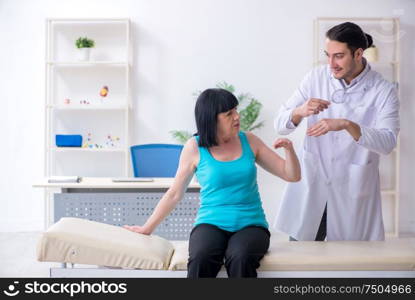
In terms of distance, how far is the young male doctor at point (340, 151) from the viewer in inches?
88.5

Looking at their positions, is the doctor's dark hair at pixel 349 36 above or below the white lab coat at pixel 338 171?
above

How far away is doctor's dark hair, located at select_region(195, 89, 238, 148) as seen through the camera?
2.10 m

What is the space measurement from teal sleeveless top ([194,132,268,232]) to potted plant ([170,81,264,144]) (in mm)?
2743

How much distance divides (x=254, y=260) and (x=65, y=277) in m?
0.58

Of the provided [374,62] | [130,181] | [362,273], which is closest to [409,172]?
[374,62]

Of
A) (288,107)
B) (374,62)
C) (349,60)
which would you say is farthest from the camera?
(374,62)

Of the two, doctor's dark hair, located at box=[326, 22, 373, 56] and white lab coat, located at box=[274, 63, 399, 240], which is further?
white lab coat, located at box=[274, 63, 399, 240]

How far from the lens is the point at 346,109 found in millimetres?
2318

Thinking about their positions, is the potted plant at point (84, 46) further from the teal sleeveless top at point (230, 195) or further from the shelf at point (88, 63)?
the teal sleeveless top at point (230, 195)

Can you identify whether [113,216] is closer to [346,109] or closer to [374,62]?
[346,109]

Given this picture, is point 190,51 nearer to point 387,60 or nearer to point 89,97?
point 89,97

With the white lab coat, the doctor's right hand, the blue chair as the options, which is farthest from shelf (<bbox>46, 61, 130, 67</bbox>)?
the doctor's right hand

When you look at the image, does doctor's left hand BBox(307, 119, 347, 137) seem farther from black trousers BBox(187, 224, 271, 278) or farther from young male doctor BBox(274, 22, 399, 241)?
black trousers BBox(187, 224, 271, 278)

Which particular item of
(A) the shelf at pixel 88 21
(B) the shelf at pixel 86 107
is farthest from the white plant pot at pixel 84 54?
(B) the shelf at pixel 86 107
